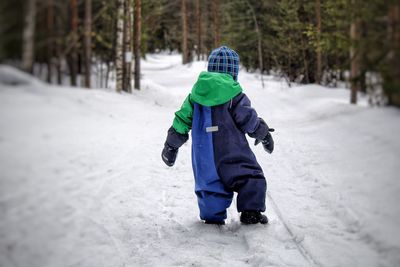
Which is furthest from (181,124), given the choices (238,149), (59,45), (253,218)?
(59,45)

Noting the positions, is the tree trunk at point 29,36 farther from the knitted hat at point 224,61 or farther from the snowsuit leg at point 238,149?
the knitted hat at point 224,61

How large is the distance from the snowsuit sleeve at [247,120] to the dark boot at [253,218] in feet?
2.00

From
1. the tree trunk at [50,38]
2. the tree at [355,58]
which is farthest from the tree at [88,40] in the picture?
the tree at [355,58]

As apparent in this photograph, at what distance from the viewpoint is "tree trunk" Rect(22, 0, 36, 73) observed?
718 millimetres

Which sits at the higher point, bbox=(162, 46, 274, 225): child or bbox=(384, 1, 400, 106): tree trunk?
bbox=(384, 1, 400, 106): tree trunk

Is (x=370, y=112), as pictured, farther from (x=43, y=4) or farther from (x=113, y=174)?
(x=113, y=174)

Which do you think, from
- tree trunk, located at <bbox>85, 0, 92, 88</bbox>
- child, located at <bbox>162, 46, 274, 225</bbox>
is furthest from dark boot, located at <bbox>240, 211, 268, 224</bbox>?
tree trunk, located at <bbox>85, 0, 92, 88</bbox>

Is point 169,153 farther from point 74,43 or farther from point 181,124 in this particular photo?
point 74,43

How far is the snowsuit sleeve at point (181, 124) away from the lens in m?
2.76

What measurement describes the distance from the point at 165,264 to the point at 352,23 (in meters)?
1.79

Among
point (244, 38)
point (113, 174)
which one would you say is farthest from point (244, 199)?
point (244, 38)

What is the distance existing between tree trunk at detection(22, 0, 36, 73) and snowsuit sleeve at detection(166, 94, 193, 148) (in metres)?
2.03

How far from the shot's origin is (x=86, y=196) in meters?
1.17

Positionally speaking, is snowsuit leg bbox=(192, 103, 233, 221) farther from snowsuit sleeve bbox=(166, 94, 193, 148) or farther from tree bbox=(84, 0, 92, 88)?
tree bbox=(84, 0, 92, 88)
